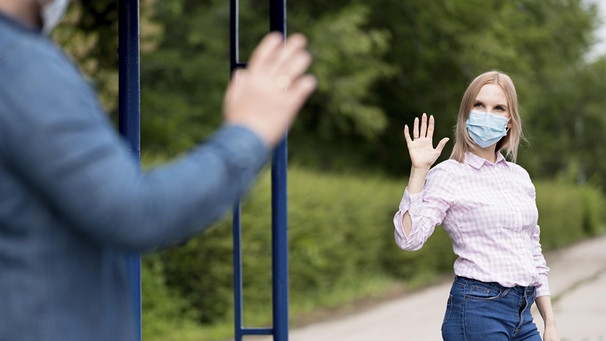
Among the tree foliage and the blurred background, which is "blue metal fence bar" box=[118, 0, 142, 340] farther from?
the tree foliage

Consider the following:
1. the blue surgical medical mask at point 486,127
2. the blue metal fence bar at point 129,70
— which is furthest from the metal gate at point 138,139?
the blue surgical medical mask at point 486,127

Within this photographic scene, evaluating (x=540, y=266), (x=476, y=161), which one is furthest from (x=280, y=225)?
(x=540, y=266)

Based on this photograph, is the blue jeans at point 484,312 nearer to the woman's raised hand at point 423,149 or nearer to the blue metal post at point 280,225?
the woman's raised hand at point 423,149

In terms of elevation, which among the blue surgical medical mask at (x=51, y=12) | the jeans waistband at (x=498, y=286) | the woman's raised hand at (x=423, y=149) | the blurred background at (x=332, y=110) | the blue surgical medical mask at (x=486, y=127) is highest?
the blurred background at (x=332, y=110)

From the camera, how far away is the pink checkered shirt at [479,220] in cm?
347

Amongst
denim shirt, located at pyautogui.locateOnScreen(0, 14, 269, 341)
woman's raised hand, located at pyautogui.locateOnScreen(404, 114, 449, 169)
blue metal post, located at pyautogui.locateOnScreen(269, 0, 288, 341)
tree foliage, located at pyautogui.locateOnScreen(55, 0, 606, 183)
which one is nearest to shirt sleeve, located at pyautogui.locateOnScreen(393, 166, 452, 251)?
woman's raised hand, located at pyautogui.locateOnScreen(404, 114, 449, 169)

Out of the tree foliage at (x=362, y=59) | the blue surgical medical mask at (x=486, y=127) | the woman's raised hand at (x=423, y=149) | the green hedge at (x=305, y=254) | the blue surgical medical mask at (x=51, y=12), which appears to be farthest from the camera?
the tree foliage at (x=362, y=59)

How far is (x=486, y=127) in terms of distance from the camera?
3.68 m

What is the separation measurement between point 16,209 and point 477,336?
7.89 ft

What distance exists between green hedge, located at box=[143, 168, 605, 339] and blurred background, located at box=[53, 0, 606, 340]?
21 millimetres

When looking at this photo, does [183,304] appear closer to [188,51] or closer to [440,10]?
[188,51]

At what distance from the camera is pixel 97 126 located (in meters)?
1.29

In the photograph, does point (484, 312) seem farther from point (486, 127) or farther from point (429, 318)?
point (429, 318)

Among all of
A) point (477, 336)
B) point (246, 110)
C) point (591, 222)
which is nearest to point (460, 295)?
point (477, 336)
